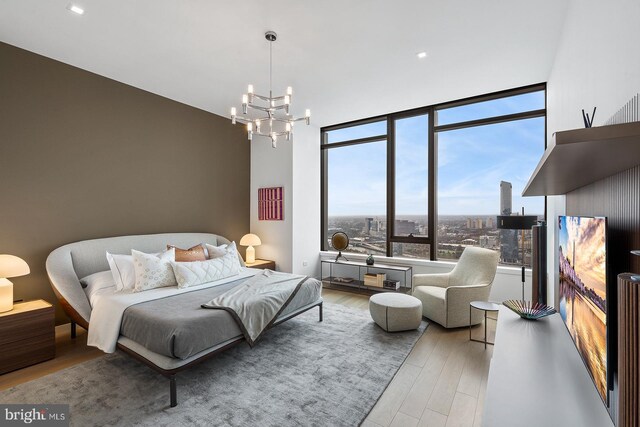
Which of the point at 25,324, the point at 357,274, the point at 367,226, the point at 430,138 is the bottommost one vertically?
the point at 357,274

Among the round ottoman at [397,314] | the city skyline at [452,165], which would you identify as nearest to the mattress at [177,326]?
the round ottoman at [397,314]

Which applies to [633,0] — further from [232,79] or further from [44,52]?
[44,52]

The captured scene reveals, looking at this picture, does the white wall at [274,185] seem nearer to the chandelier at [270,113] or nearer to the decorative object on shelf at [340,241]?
the chandelier at [270,113]

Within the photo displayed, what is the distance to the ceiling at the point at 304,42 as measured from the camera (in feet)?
7.81

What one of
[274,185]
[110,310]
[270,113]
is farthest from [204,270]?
[274,185]

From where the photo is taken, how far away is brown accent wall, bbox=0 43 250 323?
2.97 meters

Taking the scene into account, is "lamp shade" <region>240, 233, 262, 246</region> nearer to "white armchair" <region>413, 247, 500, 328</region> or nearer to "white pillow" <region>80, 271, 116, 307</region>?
"white pillow" <region>80, 271, 116, 307</region>

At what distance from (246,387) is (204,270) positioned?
1492mm

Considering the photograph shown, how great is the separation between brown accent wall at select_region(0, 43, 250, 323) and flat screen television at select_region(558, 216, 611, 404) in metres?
4.43

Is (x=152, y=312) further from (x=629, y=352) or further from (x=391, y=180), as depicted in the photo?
(x=391, y=180)

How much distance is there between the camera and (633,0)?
1083 millimetres

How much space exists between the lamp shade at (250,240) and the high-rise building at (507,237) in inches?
145

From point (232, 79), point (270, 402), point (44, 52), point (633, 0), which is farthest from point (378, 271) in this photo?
point (44, 52)

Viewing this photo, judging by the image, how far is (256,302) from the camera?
8.85ft
